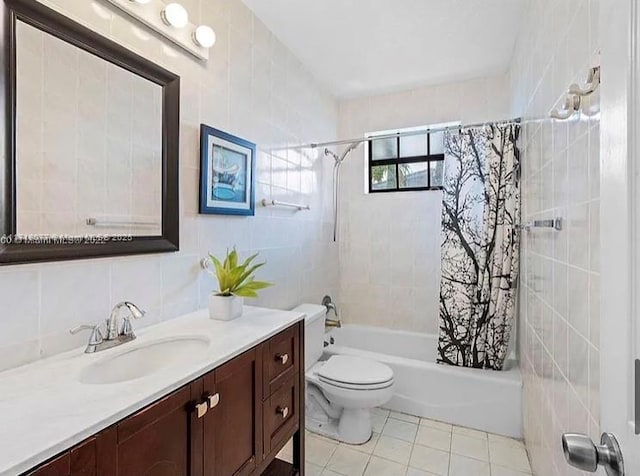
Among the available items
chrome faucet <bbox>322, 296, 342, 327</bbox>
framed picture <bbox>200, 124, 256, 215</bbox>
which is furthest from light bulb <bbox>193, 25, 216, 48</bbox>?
chrome faucet <bbox>322, 296, 342, 327</bbox>

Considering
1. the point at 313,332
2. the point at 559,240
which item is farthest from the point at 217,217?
the point at 559,240

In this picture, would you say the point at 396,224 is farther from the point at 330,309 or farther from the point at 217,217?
the point at 217,217

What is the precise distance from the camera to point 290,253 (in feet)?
7.87

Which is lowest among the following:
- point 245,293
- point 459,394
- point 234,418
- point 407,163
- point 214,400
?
point 459,394

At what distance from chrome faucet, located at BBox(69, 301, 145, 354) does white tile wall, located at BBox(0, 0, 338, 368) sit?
50 mm

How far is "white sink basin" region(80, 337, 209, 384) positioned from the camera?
1013mm

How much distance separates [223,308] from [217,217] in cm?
51

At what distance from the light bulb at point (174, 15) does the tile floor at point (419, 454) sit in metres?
2.25

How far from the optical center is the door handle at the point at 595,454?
0.48 metres

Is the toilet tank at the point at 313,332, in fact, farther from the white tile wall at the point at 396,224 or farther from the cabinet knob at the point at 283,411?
the white tile wall at the point at 396,224

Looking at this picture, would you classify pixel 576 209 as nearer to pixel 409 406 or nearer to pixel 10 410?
pixel 10 410

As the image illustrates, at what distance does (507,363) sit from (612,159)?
90.1 inches

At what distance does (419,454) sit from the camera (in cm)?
189

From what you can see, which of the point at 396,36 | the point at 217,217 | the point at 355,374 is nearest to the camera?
the point at 217,217
